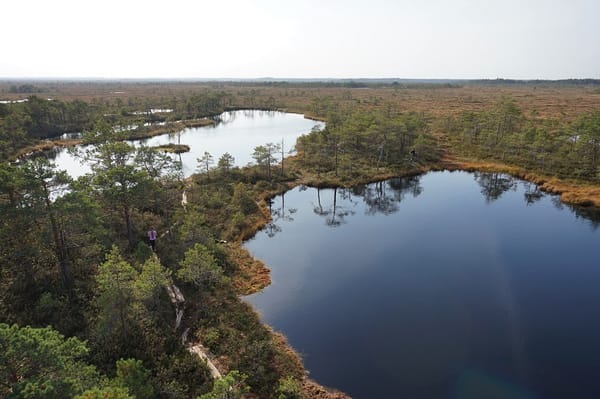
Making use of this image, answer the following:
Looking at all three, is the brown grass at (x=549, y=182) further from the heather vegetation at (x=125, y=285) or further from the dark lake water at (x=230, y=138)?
the dark lake water at (x=230, y=138)

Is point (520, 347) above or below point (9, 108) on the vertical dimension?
below

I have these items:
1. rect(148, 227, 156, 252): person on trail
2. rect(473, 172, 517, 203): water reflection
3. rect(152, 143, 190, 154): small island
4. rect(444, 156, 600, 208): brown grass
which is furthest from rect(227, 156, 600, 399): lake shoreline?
rect(152, 143, 190, 154): small island

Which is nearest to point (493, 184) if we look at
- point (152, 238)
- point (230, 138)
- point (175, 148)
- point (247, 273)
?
point (247, 273)

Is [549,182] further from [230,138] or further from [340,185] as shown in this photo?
[230,138]

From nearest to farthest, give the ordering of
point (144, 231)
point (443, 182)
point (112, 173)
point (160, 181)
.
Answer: point (112, 173) → point (144, 231) → point (160, 181) → point (443, 182)

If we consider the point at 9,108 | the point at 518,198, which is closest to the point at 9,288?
the point at 518,198

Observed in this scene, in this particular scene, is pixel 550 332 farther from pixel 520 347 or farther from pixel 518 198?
pixel 518 198

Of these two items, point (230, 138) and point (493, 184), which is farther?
point (230, 138)
